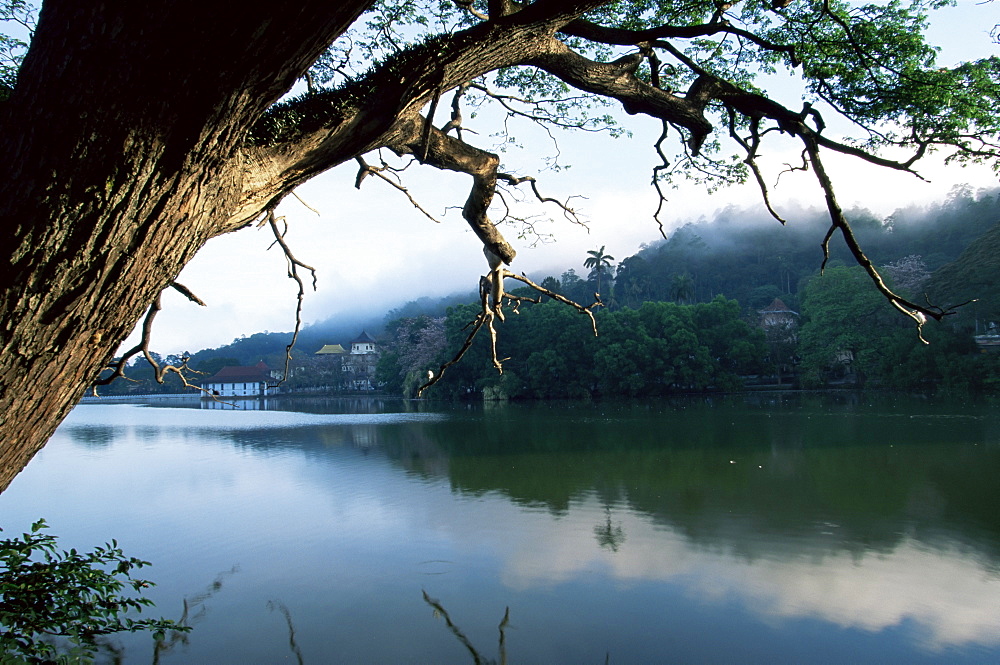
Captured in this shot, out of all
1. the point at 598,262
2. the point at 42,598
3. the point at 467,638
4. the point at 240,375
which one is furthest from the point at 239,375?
the point at 42,598

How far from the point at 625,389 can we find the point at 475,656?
22858mm

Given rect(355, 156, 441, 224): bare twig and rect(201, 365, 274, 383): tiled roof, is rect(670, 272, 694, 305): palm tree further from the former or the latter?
rect(355, 156, 441, 224): bare twig

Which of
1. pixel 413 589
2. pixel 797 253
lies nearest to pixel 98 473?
pixel 413 589

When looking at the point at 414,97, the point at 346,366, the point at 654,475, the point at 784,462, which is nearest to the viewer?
the point at 414,97

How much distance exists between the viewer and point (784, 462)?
1034cm

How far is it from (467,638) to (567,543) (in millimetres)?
2132

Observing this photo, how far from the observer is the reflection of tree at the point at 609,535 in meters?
6.43

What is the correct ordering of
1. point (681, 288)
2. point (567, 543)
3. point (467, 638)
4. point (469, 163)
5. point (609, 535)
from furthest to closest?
point (681, 288), point (609, 535), point (567, 543), point (467, 638), point (469, 163)

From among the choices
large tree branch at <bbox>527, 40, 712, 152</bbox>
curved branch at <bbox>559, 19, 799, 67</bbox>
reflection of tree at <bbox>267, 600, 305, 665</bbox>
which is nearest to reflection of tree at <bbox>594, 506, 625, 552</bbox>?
reflection of tree at <bbox>267, 600, 305, 665</bbox>

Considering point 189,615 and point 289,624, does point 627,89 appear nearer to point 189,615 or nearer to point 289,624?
point 289,624

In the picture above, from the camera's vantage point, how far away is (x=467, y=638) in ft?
15.0

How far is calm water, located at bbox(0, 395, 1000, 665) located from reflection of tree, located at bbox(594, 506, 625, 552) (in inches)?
1.5

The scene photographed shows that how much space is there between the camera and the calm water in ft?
14.7

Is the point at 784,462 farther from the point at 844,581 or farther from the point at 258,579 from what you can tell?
the point at 258,579
